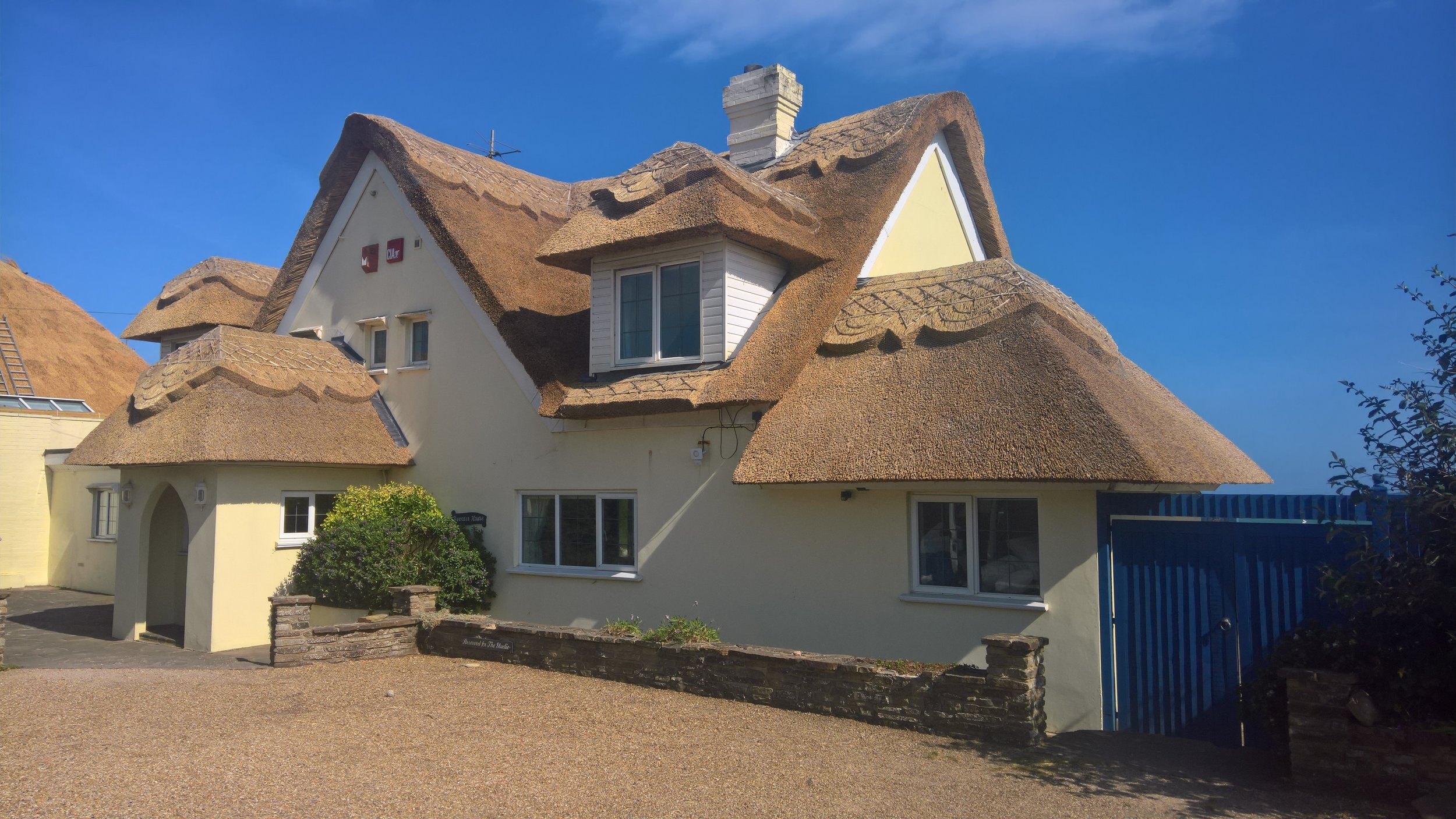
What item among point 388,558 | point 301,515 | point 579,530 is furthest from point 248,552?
point 579,530

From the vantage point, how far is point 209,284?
2059cm

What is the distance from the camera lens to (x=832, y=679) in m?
9.05

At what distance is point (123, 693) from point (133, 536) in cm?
533

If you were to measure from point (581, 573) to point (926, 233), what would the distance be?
7484 mm

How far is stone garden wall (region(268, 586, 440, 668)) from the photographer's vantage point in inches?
464

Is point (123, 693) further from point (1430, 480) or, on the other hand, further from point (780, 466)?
point (1430, 480)

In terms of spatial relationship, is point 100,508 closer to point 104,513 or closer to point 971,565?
point 104,513

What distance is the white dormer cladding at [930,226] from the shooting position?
14398 mm

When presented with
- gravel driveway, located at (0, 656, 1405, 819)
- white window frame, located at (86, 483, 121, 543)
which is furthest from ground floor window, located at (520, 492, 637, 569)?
white window frame, located at (86, 483, 121, 543)

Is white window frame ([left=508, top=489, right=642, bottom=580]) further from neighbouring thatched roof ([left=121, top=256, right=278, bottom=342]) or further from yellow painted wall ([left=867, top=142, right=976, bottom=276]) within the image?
neighbouring thatched roof ([left=121, top=256, right=278, bottom=342])

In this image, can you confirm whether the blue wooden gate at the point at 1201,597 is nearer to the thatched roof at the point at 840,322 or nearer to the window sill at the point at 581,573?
the thatched roof at the point at 840,322

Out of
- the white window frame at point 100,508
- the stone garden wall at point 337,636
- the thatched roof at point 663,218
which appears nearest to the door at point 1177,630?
the thatched roof at point 663,218

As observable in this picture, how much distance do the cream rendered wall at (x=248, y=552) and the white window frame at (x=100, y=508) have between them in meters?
8.58

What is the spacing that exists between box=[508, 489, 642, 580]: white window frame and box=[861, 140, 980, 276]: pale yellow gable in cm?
467
